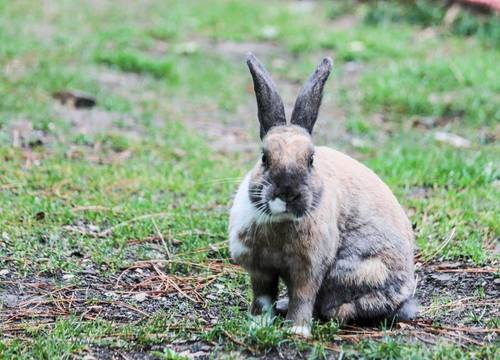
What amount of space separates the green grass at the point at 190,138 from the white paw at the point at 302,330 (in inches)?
2.4

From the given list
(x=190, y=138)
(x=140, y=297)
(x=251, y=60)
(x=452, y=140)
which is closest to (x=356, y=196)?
(x=251, y=60)

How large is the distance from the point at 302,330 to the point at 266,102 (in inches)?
42.7

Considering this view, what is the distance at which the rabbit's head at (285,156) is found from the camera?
393 cm

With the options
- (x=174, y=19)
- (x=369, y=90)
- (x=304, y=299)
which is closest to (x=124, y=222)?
(x=304, y=299)

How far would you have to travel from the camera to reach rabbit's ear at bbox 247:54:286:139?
4.30m

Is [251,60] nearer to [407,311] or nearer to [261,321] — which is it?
[261,321]

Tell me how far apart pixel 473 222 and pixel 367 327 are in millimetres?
1918

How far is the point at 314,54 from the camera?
11.2 meters

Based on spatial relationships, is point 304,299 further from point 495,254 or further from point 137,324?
point 495,254

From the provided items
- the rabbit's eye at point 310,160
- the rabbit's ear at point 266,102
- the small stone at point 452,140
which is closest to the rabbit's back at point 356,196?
the rabbit's eye at point 310,160

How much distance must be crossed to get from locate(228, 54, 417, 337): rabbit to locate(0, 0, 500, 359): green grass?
0.23m

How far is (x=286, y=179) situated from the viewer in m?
3.93

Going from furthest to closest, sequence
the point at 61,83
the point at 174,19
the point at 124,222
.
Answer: the point at 174,19 < the point at 61,83 < the point at 124,222

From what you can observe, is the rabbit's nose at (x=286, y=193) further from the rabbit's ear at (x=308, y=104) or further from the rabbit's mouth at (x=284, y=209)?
the rabbit's ear at (x=308, y=104)
